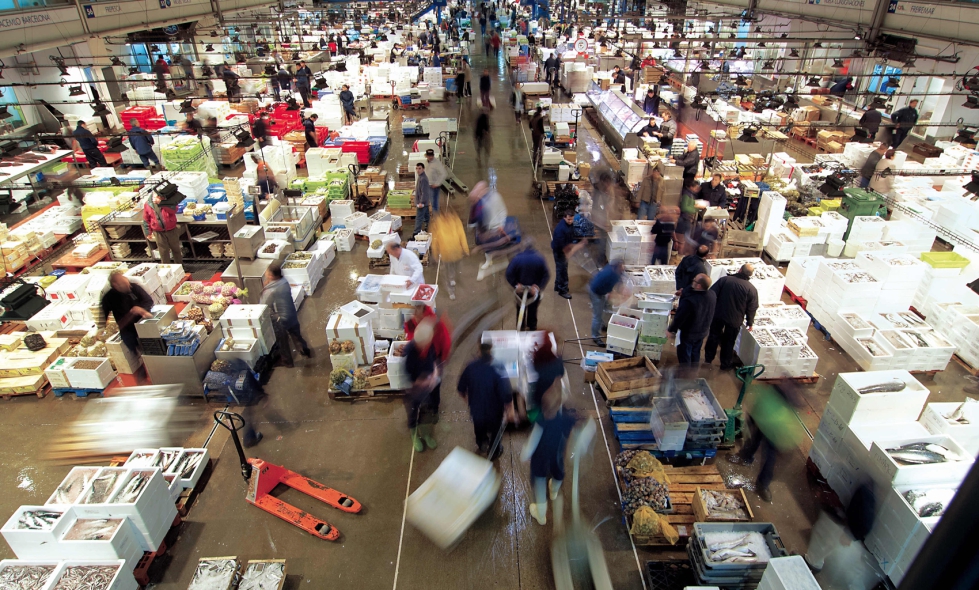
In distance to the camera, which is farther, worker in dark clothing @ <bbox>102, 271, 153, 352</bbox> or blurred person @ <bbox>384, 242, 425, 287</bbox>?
blurred person @ <bbox>384, 242, 425, 287</bbox>

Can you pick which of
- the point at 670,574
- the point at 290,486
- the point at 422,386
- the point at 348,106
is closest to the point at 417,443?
the point at 422,386

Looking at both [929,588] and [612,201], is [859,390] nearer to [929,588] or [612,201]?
[929,588]

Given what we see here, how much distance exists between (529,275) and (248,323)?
3922mm

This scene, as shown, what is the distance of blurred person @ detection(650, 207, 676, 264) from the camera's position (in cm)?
881

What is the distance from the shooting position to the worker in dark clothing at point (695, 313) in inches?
258

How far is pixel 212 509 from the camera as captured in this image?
5.69 meters

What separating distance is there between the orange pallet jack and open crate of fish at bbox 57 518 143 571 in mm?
1105

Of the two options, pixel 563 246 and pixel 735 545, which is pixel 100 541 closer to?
pixel 735 545

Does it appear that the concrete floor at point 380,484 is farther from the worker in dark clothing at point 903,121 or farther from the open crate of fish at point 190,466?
the worker in dark clothing at point 903,121

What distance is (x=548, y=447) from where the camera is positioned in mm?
4938

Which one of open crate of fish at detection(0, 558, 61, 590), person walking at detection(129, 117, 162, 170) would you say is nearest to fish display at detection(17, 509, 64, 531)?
open crate of fish at detection(0, 558, 61, 590)

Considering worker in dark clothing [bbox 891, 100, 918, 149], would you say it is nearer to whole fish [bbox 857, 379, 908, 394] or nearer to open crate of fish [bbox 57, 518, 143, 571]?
whole fish [bbox 857, 379, 908, 394]

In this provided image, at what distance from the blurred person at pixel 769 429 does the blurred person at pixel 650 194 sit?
5.60m

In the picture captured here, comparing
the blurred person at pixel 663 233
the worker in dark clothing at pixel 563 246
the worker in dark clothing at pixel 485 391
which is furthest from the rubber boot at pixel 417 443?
the blurred person at pixel 663 233
